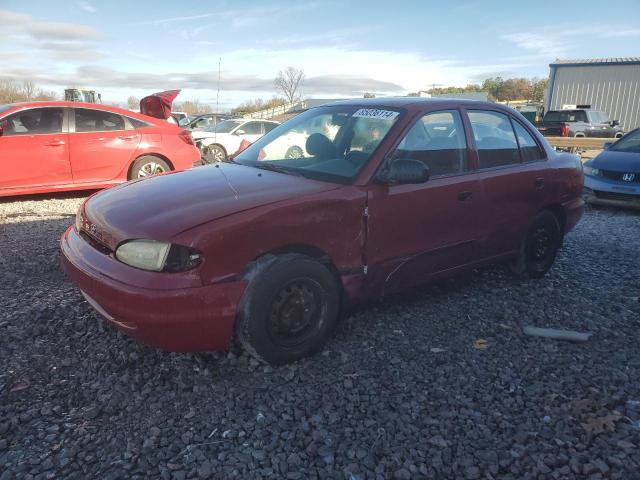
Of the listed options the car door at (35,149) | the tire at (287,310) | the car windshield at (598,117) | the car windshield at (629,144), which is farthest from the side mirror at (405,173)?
the car windshield at (598,117)

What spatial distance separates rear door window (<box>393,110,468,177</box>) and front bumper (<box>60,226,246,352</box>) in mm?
1547

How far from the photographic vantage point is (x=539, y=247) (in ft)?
14.5

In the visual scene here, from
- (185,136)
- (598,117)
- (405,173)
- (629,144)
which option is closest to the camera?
(405,173)

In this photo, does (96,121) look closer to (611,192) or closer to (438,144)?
(438,144)

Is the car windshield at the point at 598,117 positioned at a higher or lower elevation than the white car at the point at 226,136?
higher

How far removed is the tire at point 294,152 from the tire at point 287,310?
1056 mm

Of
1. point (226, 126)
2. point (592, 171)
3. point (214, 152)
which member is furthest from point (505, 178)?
point (226, 126)

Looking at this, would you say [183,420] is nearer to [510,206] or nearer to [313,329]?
[313,329]

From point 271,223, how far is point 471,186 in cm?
171

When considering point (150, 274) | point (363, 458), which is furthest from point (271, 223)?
point (363, 458)

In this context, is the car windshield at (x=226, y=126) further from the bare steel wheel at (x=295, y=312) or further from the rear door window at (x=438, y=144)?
the bare steel wheel at (x=295, y=312)

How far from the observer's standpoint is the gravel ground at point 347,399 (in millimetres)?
2143

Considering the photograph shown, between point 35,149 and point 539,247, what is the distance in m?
6.42

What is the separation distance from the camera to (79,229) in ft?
10.3
